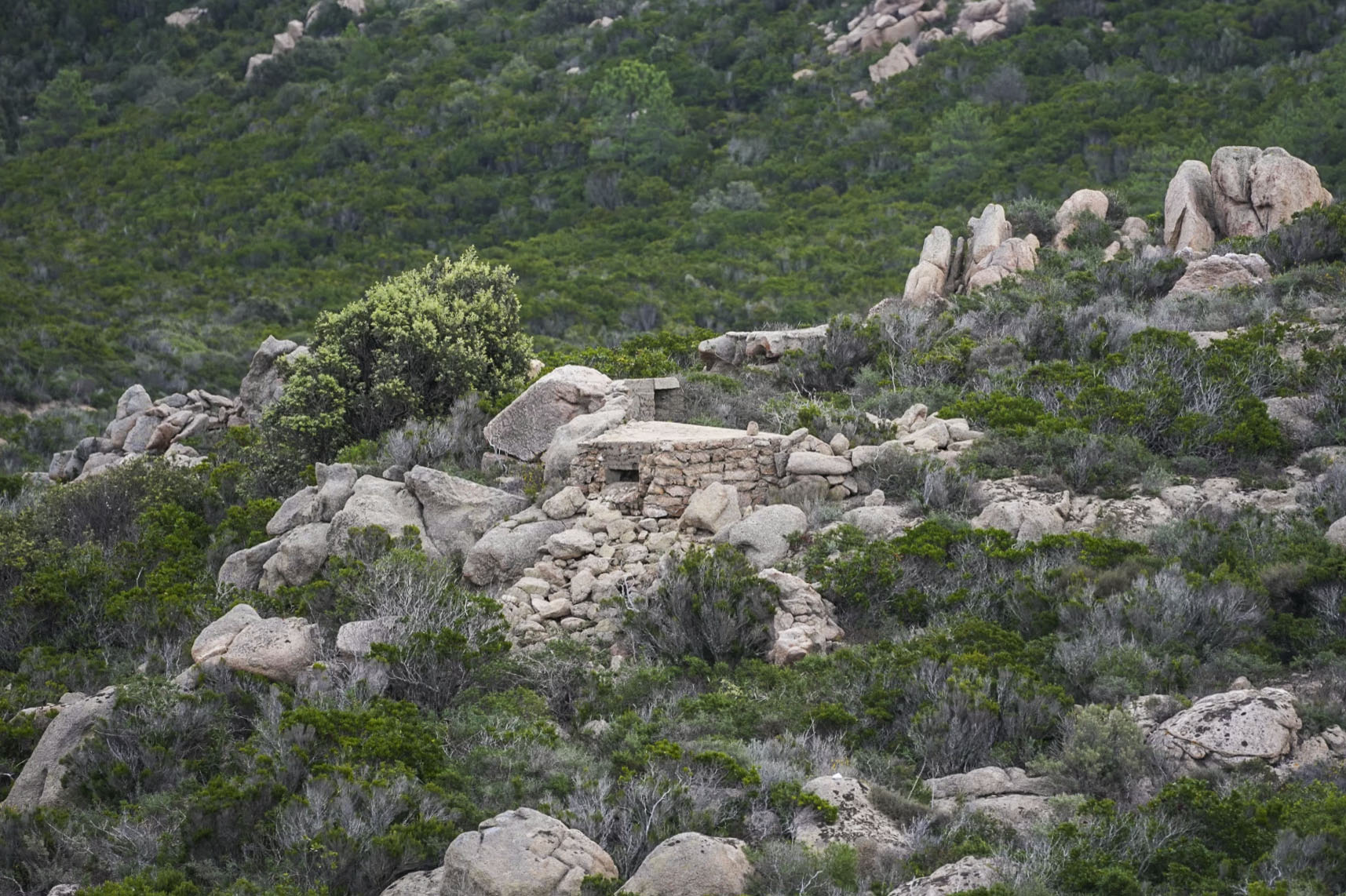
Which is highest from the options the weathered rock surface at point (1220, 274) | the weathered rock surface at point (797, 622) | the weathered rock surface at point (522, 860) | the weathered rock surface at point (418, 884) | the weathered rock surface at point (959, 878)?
the weathered rock surface at point (522, 860)

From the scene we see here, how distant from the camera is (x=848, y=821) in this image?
260 inches

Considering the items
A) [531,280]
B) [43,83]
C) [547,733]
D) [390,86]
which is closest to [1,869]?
[547,733]

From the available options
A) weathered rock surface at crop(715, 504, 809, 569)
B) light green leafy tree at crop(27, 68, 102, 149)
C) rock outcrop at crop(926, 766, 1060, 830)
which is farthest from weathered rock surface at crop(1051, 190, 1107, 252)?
light green leafy tree at crop(27, 68, 102, 149)

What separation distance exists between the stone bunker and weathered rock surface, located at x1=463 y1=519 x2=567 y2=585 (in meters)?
0.75

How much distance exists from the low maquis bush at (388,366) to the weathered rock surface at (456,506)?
9.57 ft

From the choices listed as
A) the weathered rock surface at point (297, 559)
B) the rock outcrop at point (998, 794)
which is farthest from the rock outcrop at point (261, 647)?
the rock outcrop at point (998, 794)

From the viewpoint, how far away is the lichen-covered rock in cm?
671

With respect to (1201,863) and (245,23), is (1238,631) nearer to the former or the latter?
(1201,863)

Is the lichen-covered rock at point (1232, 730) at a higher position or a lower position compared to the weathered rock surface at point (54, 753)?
higher

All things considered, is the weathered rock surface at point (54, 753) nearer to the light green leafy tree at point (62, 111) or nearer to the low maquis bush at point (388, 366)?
the low maquis bush at point (388, 366)

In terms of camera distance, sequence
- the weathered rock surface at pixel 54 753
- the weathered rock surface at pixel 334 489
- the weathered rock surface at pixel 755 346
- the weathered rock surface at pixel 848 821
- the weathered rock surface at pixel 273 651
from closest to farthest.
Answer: the weathered rock surface at pixel 848 821, the weathered rock surface at pixel 54 753, the weathered rock surface at pixel 273 651, the weathered rock surface at pixel 334 489, the weathered rock surface at pixel 755 346

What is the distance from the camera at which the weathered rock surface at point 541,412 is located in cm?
1298

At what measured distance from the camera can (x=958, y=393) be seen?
13383 millimetres

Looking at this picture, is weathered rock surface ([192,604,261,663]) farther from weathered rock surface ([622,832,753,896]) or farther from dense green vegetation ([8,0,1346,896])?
weathered rock surface ([622,832,753,896])
